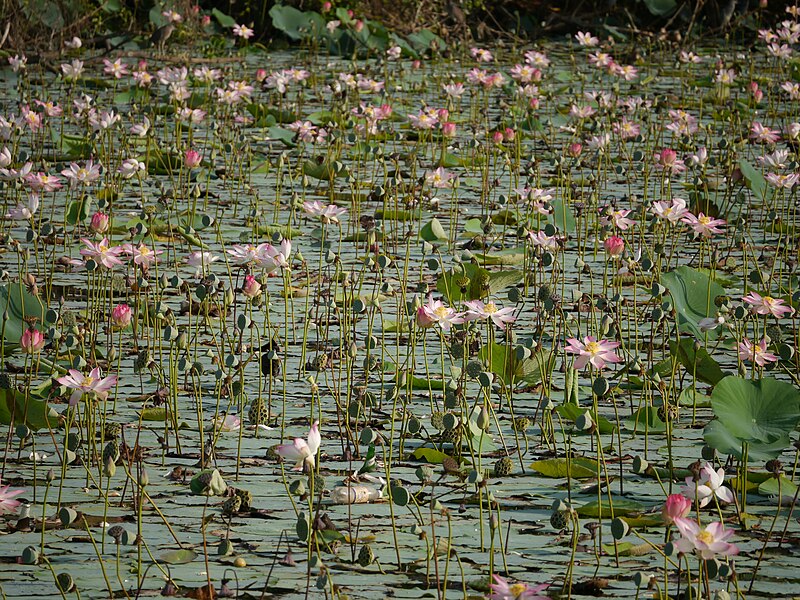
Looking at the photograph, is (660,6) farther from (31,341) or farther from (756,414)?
(31,341)

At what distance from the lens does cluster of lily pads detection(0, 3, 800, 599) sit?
202 centimetres

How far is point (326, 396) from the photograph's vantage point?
2990 millimetres

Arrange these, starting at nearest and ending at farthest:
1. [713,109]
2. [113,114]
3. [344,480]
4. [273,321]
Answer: [344,480], [273,321], [113,114], [713,109]

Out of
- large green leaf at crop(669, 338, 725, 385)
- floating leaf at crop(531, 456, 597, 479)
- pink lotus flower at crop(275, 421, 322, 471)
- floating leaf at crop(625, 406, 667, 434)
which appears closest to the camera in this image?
pink lotus flower at crop(275, 421, 322, 471)

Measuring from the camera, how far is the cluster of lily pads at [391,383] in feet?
6.63

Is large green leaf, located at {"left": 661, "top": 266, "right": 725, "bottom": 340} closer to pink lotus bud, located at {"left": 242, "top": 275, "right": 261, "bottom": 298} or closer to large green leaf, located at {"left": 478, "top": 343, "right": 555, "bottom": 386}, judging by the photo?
large green leaf, located at {"left": 478, "top": 343, "right": 555, "bottom": 386}

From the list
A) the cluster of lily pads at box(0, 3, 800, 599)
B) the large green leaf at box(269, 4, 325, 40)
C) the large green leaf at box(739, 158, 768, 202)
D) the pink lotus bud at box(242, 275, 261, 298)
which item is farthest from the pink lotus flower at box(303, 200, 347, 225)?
the large green leaf at box(269, 4, 325, 40)

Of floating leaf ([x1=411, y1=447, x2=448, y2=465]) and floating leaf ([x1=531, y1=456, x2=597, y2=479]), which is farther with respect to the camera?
floating leaf ([x1=411, y1=447, x2=448, y2=465])

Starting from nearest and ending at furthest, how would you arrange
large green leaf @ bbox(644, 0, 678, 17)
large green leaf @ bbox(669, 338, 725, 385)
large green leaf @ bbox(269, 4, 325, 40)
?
large green leaf @ bbox(669, 338, 725, 385) < large green leaf @ bbox(269, 4, 325, 40) < large green leaf @ bbox(644, 0, 678, 17)

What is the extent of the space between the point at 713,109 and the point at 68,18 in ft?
14.1

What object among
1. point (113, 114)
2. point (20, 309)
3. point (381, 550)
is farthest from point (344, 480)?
point (113, 114)

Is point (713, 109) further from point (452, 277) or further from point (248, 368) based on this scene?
point (248, 368)

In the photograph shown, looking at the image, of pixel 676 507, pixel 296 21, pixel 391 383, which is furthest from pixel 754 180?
pixel 296 21

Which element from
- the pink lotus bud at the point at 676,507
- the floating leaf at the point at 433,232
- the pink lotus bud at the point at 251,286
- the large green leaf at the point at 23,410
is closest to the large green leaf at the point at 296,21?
the floating leaf at the point at 433,232
